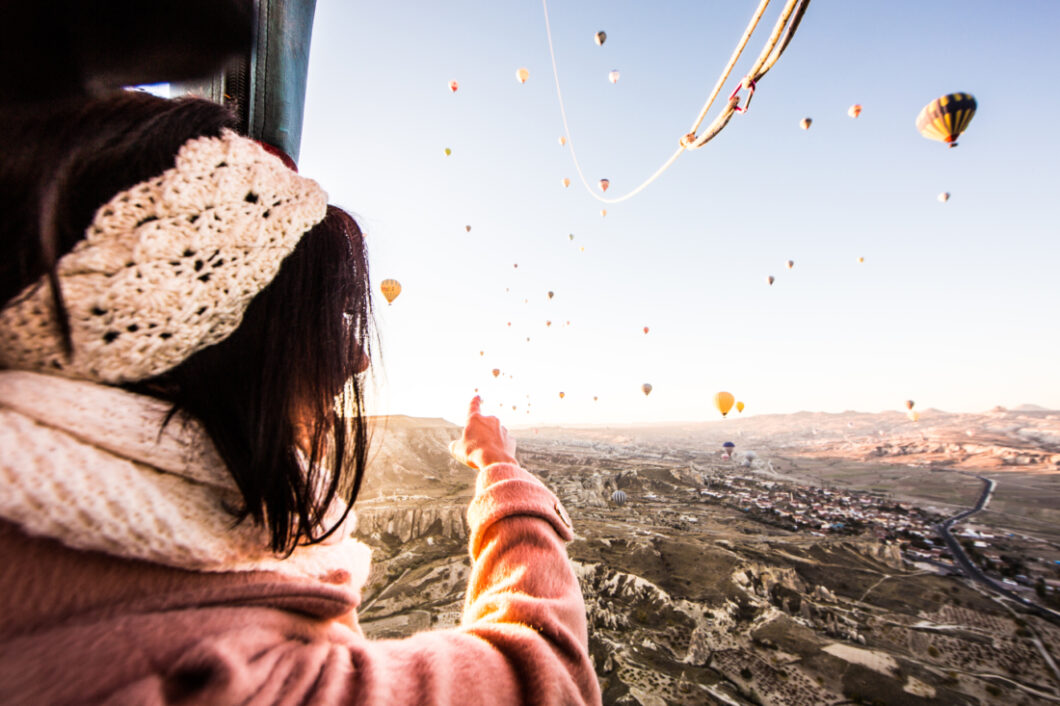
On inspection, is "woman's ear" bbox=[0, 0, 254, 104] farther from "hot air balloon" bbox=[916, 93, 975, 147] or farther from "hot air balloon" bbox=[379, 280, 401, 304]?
"hot air balloon" bbox=[916, 93, 975, 147]

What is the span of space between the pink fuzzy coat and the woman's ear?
0.71 metres

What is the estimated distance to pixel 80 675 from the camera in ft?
1.31

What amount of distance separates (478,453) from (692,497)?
24.5 m

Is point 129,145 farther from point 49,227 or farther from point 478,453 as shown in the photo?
point 478,453

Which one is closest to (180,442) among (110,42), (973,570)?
(110,42)

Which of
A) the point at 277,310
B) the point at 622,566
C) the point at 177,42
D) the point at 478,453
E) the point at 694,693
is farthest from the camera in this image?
the point at 622,566

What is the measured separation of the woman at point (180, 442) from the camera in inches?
17.5

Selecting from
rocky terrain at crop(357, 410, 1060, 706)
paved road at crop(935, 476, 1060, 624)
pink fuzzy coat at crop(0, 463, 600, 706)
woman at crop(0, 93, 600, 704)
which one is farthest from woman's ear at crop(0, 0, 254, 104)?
paved road at crop(935, 476, 1060, 624)

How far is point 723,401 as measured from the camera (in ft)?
61.8

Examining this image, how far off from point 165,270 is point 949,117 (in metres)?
20.1

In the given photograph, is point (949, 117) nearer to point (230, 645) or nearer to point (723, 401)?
point (723, 401)

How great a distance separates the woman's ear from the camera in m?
0.65

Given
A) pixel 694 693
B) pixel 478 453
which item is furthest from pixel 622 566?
pixel 478 453

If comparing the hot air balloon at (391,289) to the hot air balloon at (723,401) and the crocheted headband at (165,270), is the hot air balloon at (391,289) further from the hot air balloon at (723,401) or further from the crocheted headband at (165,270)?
the hot air balloon at (723,401)
